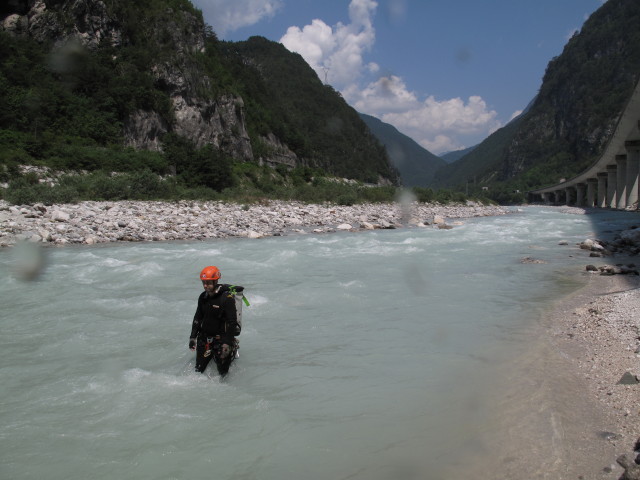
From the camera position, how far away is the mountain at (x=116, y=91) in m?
29.6

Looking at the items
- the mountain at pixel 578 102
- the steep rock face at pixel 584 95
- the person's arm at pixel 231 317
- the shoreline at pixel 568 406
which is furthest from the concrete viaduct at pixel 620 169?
the steep rock face at pixel 584 95

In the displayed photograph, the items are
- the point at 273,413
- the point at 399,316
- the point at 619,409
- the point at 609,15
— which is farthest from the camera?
the point at 609,15

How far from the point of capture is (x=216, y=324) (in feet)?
15.6

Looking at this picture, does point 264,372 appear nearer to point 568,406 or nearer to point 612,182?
point 568,406

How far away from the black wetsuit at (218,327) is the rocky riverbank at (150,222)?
1132cm

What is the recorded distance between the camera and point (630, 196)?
4394 cm

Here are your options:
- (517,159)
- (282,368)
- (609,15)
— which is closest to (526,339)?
(282,368)

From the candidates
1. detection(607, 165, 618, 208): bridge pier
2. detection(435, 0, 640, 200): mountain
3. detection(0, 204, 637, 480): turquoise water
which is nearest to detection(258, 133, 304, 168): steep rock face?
detection(607, 165, 618, 208): bridge pier

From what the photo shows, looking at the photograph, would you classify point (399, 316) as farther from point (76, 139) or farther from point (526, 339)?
point (76, 139)

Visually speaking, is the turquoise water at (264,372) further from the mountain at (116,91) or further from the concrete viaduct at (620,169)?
the concrete viaduct at (620,169)

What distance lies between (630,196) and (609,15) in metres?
137

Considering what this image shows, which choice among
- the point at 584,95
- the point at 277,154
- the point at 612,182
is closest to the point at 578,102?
the point at 584,95

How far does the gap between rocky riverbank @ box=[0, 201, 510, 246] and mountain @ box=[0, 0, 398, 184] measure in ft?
25.2

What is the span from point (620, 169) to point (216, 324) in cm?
5426
